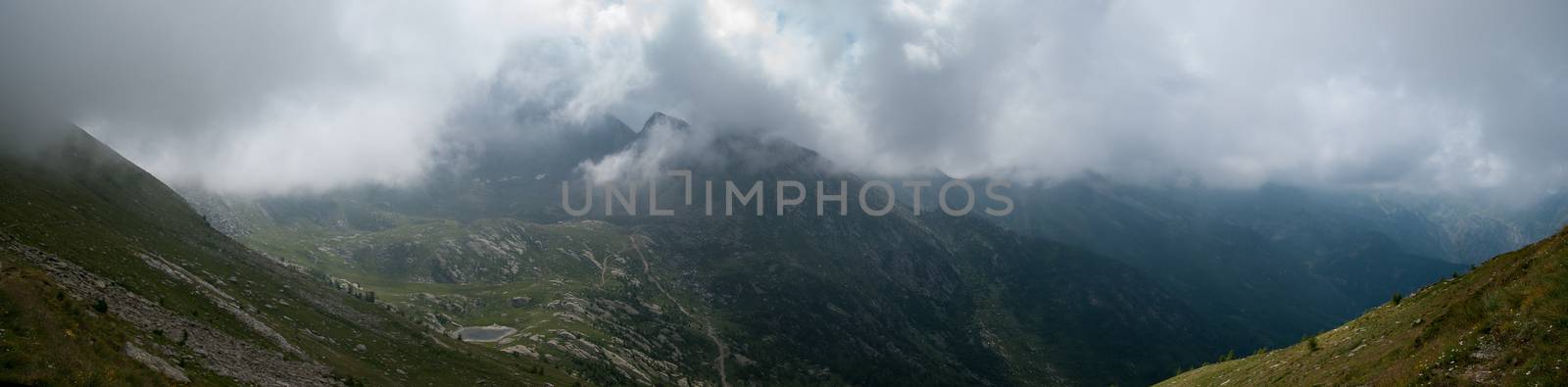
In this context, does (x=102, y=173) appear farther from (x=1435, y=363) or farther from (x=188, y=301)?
(x=1435, y=363)

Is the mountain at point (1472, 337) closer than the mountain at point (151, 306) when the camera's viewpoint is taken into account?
Yes

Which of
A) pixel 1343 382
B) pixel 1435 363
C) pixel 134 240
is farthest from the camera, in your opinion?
pixel 134 240

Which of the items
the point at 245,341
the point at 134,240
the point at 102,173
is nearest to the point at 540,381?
the point at 134,240

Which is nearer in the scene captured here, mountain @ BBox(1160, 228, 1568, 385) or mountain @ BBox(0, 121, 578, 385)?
mountain @ BBox(1160, 228, 1568, 385)

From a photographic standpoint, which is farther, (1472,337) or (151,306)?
(151,306)
